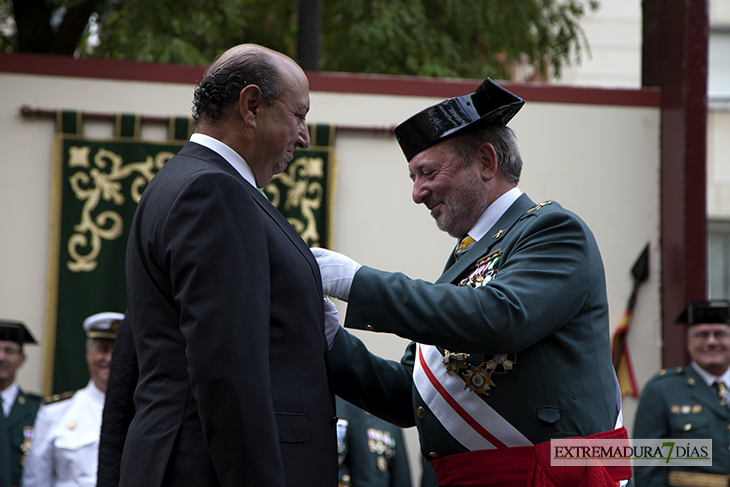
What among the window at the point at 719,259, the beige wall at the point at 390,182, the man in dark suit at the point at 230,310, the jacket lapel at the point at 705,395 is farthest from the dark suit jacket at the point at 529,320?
the window at the point at 719,259

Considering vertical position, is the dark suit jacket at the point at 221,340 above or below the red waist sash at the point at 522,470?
above

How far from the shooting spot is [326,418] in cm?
192

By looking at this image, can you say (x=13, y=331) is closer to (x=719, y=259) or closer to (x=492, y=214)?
(x=492, y=214)

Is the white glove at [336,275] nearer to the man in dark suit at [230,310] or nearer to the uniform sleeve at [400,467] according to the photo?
the man in dark suit at [230,310]

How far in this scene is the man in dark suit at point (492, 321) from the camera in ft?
6.48

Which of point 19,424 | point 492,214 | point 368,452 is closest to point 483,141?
point 492,214

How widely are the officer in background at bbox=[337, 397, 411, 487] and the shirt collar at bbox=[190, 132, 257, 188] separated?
303 cm

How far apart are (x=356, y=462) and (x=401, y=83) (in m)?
2.46

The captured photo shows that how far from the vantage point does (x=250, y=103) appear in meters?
1.93

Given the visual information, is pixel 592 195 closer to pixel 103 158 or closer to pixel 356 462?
pixel 356 462

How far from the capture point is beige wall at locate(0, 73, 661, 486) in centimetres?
512

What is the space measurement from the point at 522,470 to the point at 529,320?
40cm

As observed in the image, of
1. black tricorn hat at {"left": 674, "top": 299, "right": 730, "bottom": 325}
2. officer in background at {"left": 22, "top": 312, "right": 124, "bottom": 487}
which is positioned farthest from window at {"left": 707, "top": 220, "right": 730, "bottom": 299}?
officer in background at {"left": 22, "top": 312, "right": 124, "bottom": 487}

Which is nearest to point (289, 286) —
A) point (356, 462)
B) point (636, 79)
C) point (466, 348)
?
point (466, 348)
